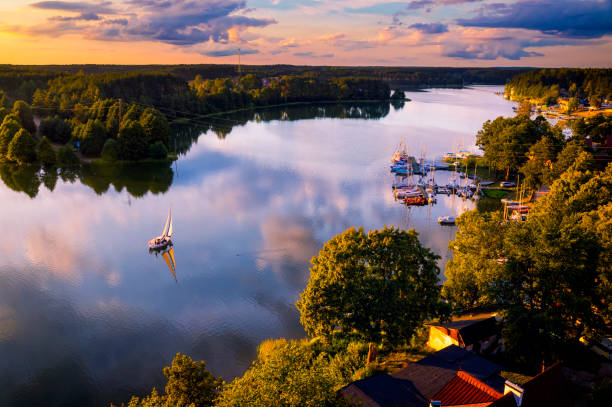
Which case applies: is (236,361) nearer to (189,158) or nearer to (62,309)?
(62,309)

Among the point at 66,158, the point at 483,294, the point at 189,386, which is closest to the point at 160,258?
the point at 189,386

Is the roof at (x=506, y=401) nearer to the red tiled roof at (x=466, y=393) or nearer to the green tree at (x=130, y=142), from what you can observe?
the red tiled roof at (x=466, y=393)

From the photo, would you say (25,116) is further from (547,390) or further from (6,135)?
(547,390)

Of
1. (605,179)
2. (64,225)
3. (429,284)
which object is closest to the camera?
(429,284)

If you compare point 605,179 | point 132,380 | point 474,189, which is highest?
point 605,179

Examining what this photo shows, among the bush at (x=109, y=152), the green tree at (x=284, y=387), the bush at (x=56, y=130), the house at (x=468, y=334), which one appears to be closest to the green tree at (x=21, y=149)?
the bush at (x=56, y=130)

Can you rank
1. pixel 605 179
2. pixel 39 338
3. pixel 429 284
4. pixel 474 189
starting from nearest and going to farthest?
pixel 429 284, pixel 39 338, pixel 605 179, pixel 474 189

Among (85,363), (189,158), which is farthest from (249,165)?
(85,363)

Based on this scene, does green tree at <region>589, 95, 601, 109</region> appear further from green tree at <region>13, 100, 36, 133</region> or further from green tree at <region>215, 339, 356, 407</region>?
green tree at <region>13, 100, 36, 133</region>

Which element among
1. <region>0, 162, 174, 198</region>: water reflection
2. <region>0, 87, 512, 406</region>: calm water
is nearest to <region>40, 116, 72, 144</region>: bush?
<region>0, 162, 174, 198</region>: water reflection
